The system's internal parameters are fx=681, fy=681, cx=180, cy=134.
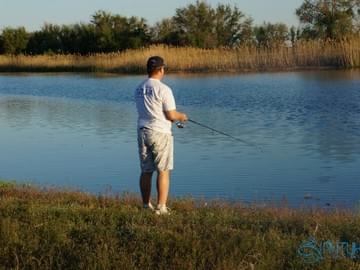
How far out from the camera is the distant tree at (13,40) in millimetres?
69875

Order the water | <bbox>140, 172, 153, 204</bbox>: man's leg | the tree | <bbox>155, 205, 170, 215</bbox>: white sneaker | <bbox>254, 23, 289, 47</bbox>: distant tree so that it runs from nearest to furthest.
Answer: <bbox>155, 205, 170, 215</bbox>: white sneaker, <bbox>140, 172, 153, 204</bbox>: man's leg, the water, the tree, <bbox>254, 23, 289, 47</bbox>: distant tree

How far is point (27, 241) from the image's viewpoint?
6.02 m

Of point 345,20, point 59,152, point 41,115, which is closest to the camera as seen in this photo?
point 59,152

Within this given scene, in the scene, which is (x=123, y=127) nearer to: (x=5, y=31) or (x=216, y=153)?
(x=216, y=153)

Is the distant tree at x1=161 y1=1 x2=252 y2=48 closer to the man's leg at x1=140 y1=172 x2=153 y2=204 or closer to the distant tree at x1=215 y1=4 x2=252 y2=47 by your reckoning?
the distant tree at x1=215 y1=4 x2=252 y2=47

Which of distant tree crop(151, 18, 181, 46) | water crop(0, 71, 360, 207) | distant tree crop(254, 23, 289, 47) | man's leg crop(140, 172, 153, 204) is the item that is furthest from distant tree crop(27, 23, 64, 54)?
man's leg crop(140, 172, 153, 204)

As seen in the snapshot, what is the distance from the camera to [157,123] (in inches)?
284

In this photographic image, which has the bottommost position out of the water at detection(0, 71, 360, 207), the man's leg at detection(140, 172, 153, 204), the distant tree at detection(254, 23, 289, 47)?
the water at detection(0, 71, 360, 207)

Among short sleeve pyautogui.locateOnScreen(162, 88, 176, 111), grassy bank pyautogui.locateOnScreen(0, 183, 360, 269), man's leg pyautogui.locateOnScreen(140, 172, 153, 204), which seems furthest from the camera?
man's leg pyautogui.locateOnScreen(140, 172, 153, 204)

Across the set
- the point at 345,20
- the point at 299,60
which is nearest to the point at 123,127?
the point at 299,60

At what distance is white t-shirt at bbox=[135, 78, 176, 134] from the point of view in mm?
7156

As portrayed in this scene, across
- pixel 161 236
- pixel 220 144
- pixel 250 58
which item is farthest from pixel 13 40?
pixel 161 236

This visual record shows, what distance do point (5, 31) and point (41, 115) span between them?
51.7 metres

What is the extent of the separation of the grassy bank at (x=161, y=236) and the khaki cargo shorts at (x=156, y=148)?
53 centimetres
